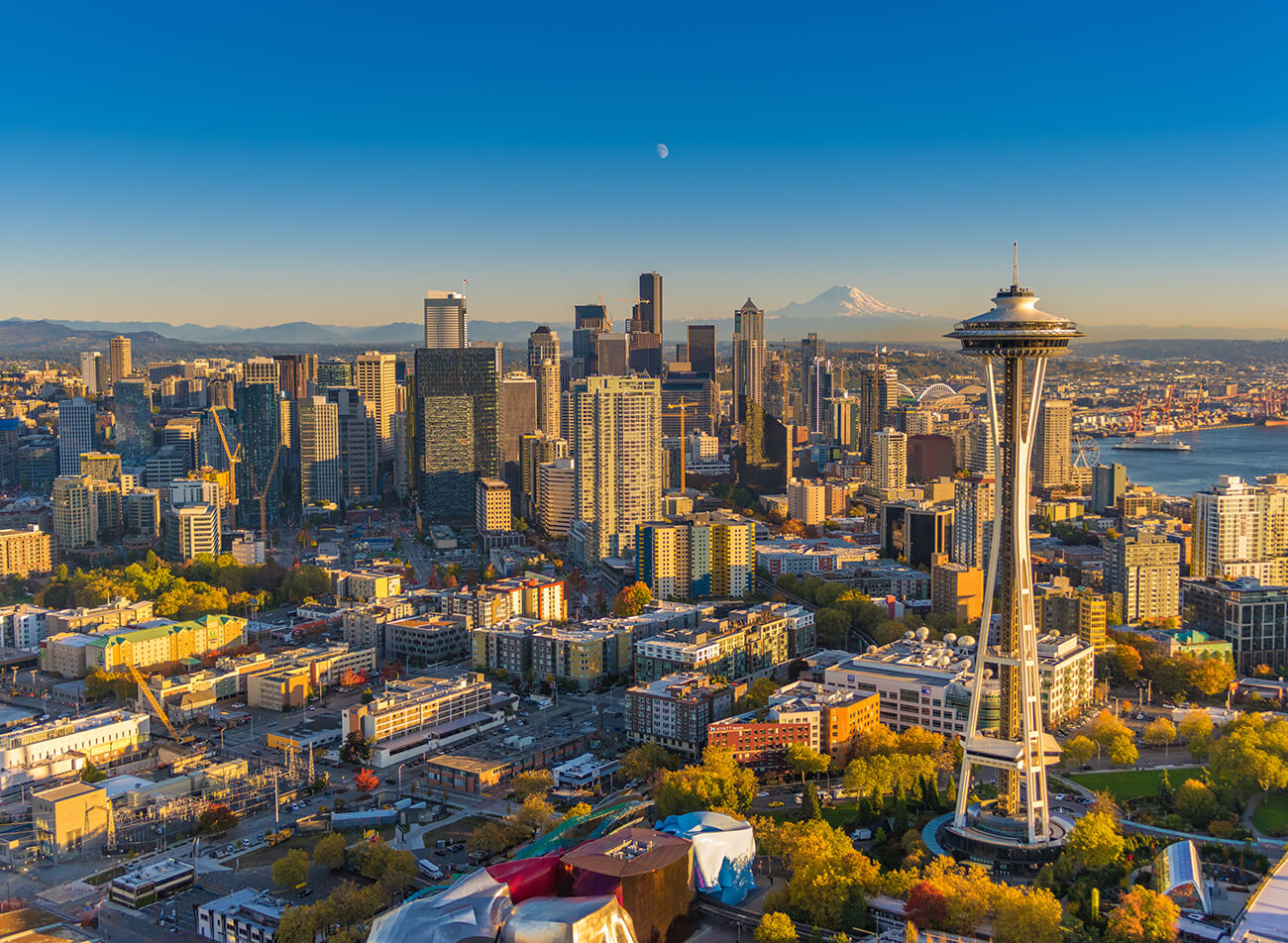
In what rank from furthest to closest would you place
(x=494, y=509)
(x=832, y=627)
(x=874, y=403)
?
(x=874, y=403) < (x=494, y=509) < (x=832, y=627)

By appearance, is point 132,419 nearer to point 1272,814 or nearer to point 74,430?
point 74,430

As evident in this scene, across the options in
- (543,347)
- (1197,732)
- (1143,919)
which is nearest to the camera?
(1143,919)

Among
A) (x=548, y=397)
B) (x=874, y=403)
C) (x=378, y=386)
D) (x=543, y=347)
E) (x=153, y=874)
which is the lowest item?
(x=153, y=874)

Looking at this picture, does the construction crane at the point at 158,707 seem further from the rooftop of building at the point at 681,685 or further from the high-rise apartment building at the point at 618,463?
the high-rise apartment building at the point at 618,463

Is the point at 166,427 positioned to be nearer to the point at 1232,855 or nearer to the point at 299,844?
the point at 299,844

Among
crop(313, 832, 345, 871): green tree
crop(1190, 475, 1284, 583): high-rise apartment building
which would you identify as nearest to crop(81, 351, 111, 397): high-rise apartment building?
crop(1190, 475, 1284, 583): high-rise apartment building

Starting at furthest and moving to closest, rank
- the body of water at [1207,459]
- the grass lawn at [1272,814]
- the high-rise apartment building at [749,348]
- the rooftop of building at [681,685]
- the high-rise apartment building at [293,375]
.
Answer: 1. the high-rise apartment building at [749,348]
2. the high-rise apartment building at [293,375]
3. the body of water at [1207,459]
4. the rooftop of building at [681,685]
5. the grass lawn at [1272,814]

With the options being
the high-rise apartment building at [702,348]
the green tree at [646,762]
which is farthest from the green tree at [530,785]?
the high-rise apartment building at [702,348]

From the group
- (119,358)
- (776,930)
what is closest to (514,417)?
(119,358)
